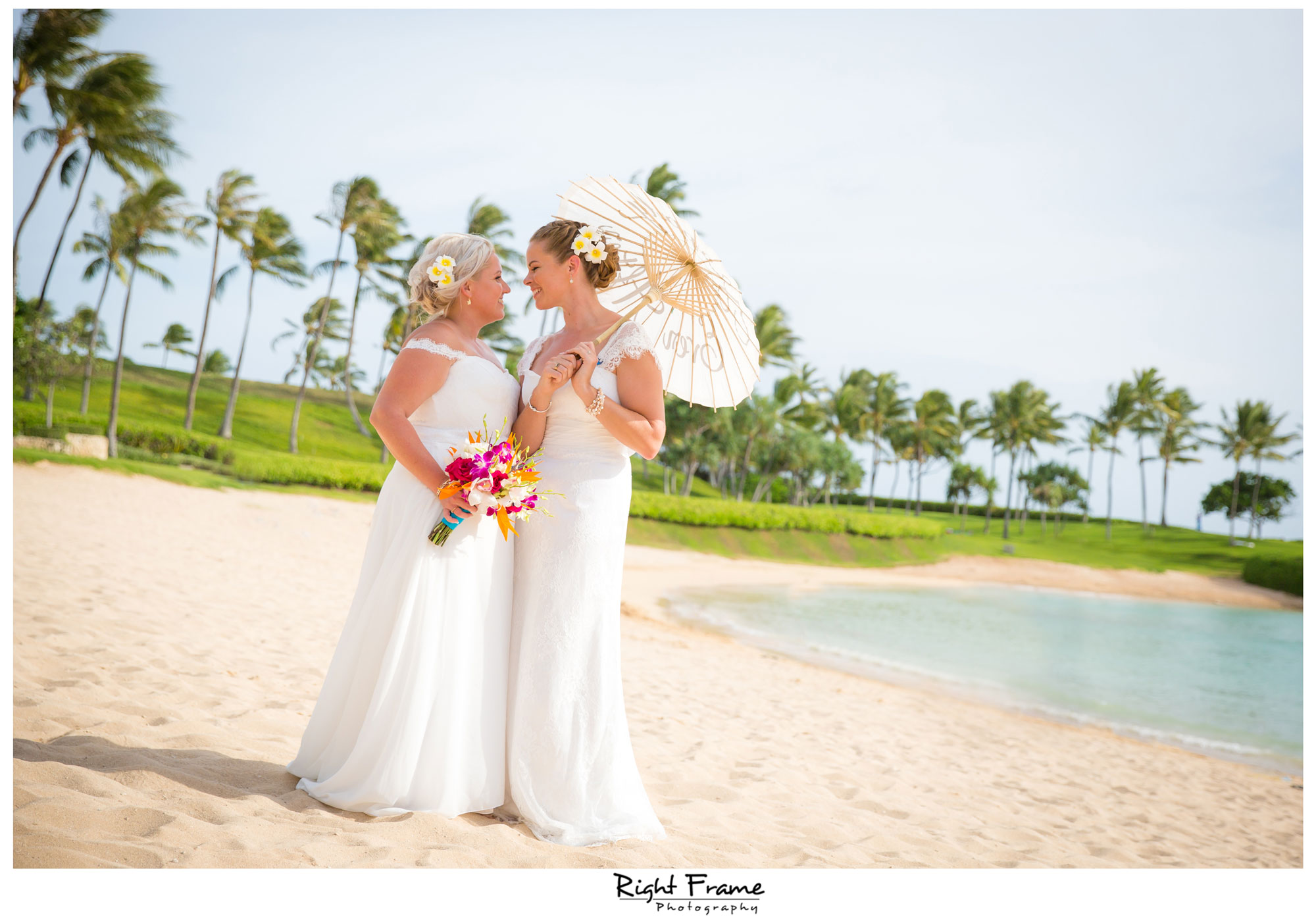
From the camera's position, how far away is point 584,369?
2.97 metres

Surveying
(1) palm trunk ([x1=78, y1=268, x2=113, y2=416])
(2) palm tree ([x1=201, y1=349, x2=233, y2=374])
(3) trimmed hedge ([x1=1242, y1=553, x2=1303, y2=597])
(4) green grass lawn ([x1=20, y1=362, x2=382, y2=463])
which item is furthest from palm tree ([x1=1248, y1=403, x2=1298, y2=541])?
(2) palm tree ([x1=201, y1=349, x2=233, y2=374])

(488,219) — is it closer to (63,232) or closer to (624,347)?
(63,232)

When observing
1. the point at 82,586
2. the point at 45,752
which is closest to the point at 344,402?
the point at 82,586

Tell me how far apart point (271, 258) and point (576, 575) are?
112 feet

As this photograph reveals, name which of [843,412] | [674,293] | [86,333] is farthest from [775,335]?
[674,293]

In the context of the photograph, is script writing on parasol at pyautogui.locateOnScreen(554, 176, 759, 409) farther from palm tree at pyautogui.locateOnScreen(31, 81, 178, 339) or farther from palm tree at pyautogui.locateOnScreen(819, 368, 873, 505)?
palm tree at pyautogui.locateOnScreen(819, 368, 873, 505)

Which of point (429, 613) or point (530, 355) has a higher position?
point (530, 355)

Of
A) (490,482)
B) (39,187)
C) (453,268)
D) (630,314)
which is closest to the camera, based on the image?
(490,482)

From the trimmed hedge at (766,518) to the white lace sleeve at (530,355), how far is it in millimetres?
21667

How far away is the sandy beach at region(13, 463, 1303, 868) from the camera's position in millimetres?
2697

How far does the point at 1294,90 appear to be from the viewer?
512 centimetres

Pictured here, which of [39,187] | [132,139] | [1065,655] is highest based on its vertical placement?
[132,139]
